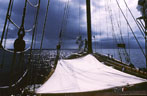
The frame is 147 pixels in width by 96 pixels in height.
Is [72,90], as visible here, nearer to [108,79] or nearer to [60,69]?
[108,79]

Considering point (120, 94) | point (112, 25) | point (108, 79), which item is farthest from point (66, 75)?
point (112, 25)

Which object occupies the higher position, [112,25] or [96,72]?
[112,25]

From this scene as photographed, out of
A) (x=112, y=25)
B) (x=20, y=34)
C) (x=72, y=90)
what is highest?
(x=112, y=25)

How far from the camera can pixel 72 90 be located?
3557 mm

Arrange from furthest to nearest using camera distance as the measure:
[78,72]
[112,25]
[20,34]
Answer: [112,25] → [78,72] → [20,34]

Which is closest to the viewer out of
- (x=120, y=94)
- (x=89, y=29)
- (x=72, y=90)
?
(x=72, y=90)

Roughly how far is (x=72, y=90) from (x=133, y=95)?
2180mm

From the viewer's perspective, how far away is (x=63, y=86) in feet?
12.6

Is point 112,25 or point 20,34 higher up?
point 112,25

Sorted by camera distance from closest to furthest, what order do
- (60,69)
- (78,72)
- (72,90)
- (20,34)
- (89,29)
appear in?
(72,90) < (20,34) < (78,72) < (60,69) < (89,29)

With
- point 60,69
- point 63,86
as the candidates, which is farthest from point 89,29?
point 63,86

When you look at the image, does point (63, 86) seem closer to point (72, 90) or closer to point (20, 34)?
point (72, 90)

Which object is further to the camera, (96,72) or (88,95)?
(96,72)

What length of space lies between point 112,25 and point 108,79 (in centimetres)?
1124
